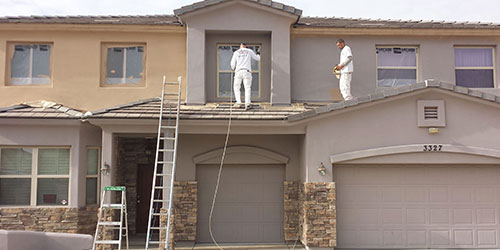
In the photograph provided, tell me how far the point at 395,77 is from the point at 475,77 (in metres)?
2.44

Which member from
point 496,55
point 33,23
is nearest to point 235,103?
point 33,23

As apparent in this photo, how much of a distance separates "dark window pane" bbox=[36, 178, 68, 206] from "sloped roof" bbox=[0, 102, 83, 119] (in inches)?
66.5

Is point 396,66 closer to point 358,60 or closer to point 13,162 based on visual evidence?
point 358,60

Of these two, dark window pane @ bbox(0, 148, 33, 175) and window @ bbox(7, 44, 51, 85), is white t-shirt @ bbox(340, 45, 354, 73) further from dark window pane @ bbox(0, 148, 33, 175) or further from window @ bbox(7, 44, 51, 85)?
dark window pane @ bbox(0, 148, 33, 175)

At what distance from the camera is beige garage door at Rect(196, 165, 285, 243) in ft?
42.3

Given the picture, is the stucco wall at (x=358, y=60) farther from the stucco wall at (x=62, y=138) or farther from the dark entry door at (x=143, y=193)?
the stucco wall at (x=62, y=138)

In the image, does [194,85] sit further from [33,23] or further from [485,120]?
[485,120]

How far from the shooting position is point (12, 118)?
11953mm

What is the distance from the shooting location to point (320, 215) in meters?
11.4

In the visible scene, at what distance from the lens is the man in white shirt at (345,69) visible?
12.8 m

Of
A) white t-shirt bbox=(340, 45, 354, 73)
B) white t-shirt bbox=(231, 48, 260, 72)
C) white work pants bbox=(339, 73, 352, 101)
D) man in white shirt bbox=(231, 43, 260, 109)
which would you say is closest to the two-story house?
man in white shirt bbox=(231, 43, 260, 109)

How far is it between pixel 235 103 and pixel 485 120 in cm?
635

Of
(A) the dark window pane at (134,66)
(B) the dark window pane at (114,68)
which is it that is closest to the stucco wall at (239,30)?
(A) the dark window pane at (134,66)

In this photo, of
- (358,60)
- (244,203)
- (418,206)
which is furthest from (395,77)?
(244,203)
